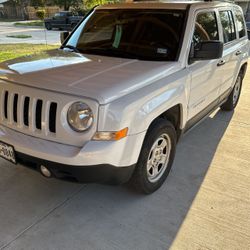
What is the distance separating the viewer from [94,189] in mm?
3299

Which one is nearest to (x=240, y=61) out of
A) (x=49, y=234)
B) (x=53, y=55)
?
(x=53, y=55)

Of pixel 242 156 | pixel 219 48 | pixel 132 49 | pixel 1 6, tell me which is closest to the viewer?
pixel 219 48

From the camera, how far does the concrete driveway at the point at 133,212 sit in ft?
8.55

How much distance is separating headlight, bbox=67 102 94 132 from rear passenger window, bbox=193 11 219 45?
5.54ft

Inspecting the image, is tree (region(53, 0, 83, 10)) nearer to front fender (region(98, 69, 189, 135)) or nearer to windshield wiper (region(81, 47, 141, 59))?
windshield wiper (region(81, 47, 141, 59))

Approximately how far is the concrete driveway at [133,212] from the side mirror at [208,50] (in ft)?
4.34

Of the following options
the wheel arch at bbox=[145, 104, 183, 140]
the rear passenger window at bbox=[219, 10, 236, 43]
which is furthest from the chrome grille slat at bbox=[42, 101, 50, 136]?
the rear passenger window at bbox=[219, 10, 236, 43]

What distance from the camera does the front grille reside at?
254 centimetres

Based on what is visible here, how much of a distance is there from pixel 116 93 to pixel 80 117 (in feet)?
1.13

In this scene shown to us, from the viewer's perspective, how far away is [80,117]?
8.13 ft

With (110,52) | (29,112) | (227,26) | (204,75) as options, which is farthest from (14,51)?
(29,112)

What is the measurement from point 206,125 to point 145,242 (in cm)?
295

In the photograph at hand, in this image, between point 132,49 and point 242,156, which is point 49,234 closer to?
point 132,49

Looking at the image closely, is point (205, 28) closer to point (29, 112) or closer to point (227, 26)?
point (227, 26)
